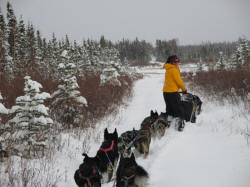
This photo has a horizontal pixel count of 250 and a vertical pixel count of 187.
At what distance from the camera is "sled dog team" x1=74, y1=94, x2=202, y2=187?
2492mm

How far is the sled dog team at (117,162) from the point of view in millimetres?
2492

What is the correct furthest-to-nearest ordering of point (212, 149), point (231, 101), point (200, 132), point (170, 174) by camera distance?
point (231, 101)
point (200, 132)
point (212, 149)
point (170, 174)

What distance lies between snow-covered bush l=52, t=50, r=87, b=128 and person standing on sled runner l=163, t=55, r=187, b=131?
2.94 metres

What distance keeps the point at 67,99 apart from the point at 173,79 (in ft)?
12.1

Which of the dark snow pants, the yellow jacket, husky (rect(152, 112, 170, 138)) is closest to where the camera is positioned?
husky (rect(152, 112, 170, 138))

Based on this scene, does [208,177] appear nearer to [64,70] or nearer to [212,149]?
[212,149]

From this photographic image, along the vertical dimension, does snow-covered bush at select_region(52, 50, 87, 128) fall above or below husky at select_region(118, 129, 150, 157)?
above

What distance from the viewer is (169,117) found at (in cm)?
568

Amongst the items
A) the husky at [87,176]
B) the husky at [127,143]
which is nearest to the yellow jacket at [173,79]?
the husky at [127,143]

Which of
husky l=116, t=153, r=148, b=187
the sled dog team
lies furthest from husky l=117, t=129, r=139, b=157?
husky l=116, t=153, r=148, b=187

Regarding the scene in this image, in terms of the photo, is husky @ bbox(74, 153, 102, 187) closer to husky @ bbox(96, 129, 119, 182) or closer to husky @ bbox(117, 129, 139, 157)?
husky @ bbox(96, 129, 119, 182)

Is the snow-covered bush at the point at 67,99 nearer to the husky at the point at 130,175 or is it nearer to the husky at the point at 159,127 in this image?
the husky at the point at 159,127

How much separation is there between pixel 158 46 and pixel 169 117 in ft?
384

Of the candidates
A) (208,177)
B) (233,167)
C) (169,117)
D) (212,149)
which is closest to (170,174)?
(208,177)
